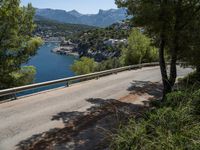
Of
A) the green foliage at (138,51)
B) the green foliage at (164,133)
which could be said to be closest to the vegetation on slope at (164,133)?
the green foliage at (164,133)

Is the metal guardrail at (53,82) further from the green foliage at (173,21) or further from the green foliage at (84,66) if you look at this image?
the green foliage at (84,66)

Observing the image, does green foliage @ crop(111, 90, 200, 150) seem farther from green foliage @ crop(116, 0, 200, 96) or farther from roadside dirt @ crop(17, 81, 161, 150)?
green foliage @ crop(116, 0, 200, 96)

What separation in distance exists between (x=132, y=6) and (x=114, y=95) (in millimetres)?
5054

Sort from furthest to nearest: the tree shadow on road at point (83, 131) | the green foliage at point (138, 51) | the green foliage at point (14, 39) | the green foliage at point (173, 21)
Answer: the green foliage at point (138, 51) → the green foliage at point (14, 39) → the green foliage at point (173, 21) → the tree shadow on road at point (83, 131)

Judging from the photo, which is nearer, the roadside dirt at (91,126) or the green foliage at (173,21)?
the roadside dirt at (91,126)

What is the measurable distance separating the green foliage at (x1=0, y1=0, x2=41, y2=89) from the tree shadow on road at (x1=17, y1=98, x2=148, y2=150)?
10922 mm

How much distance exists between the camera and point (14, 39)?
74.7ft

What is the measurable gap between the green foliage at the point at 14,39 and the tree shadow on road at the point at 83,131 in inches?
430

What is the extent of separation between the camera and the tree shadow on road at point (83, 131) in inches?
367

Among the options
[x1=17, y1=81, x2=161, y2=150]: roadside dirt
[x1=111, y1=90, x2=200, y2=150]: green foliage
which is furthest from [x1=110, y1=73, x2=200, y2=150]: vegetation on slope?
[x1=17, y1=81, x2=161, y2=150]: roadside dirt

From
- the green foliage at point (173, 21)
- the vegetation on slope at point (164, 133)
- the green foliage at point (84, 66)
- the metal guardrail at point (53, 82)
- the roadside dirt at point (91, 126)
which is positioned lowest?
the green foliage at point (84, 66)

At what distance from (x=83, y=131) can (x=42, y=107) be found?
3.42 metres

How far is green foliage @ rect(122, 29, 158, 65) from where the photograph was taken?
159 ft

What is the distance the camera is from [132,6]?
14469 millimetres
